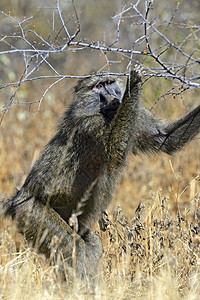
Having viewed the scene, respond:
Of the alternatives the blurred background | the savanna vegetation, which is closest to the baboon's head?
the savanna vegetation

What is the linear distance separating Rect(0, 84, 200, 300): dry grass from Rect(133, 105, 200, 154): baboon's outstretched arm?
0.23 meters

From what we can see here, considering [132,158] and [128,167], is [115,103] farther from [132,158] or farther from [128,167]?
[128,167]

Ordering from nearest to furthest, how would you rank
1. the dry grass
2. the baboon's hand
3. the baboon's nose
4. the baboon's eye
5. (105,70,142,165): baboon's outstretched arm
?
the dry grass, the baboon's hand, (105,70,142,165): baboon's outstretched arm, the baboon's nose, the baboon's eye

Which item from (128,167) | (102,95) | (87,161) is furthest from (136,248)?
(128,167)

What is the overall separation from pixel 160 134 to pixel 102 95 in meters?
0.66

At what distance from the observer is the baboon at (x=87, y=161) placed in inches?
156

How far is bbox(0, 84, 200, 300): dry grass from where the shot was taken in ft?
9.95

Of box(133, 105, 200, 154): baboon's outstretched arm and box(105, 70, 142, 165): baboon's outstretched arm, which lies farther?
box(133, 105, 200, 154): baboon's outstretched arm

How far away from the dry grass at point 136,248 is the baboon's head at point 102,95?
755 mm

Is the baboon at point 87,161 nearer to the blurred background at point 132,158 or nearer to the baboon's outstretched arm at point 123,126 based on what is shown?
the baboon's outstretched arm at point 123,126

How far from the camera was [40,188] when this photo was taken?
4.25 meters

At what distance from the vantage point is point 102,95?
4426 mm

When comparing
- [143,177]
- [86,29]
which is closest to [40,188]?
[143,177]

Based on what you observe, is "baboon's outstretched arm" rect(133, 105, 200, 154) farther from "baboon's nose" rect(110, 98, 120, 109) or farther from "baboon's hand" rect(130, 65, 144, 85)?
"baboon's hand" rect(130, 65, 144, 85)
